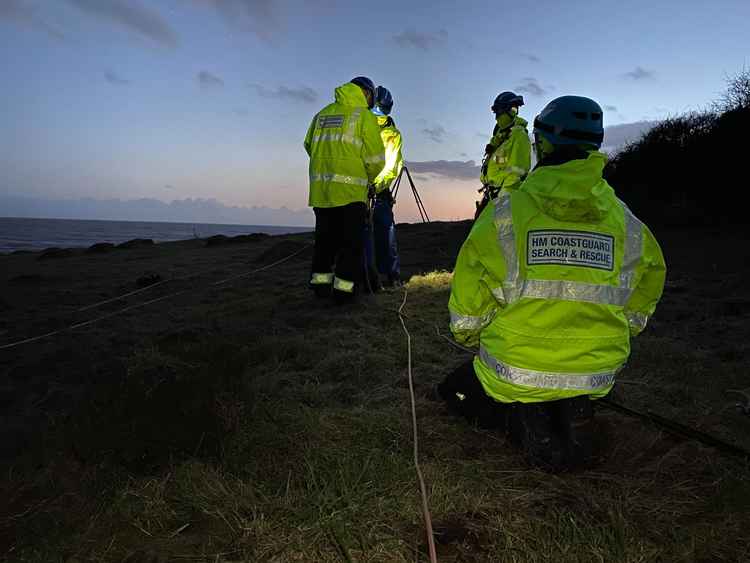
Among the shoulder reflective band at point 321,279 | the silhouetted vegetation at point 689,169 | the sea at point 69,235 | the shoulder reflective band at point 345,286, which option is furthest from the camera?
the sea at point 69,235

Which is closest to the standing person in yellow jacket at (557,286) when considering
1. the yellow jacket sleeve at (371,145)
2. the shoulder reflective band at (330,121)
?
the yellow jacket sleeve at (371,145)

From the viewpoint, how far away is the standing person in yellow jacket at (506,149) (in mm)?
6707

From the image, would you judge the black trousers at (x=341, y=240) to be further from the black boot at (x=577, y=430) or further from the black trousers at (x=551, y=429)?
the black boot at (x=577, y=430)

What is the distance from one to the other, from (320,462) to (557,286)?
4.27ft

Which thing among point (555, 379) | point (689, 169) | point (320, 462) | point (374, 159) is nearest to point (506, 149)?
point (374, 159)

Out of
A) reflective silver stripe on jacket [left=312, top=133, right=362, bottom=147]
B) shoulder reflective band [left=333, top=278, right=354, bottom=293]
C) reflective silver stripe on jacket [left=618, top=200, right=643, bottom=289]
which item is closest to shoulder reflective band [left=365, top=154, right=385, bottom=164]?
reflective silver stripe on jacket [left=312, top=133, right=362, bottom=147]

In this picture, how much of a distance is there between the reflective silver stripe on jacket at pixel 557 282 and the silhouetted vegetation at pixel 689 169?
484 inches

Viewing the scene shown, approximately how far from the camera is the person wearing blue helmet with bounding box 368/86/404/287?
6.51m

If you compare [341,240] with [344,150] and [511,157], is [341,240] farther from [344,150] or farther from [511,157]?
[511,157]

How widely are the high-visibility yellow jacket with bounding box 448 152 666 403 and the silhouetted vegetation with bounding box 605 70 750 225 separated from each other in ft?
40.7

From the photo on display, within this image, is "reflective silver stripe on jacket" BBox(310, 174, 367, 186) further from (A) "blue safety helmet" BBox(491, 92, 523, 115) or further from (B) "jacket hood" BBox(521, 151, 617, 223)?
(B) "jacket hood" BBox(521, 151, 617, 223)

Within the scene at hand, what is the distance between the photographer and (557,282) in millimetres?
2172

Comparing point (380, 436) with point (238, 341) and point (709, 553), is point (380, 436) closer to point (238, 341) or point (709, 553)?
point (709, 553)

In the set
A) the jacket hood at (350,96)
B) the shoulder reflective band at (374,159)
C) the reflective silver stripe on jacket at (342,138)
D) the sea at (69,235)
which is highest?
the jacket hood at (350,96)
